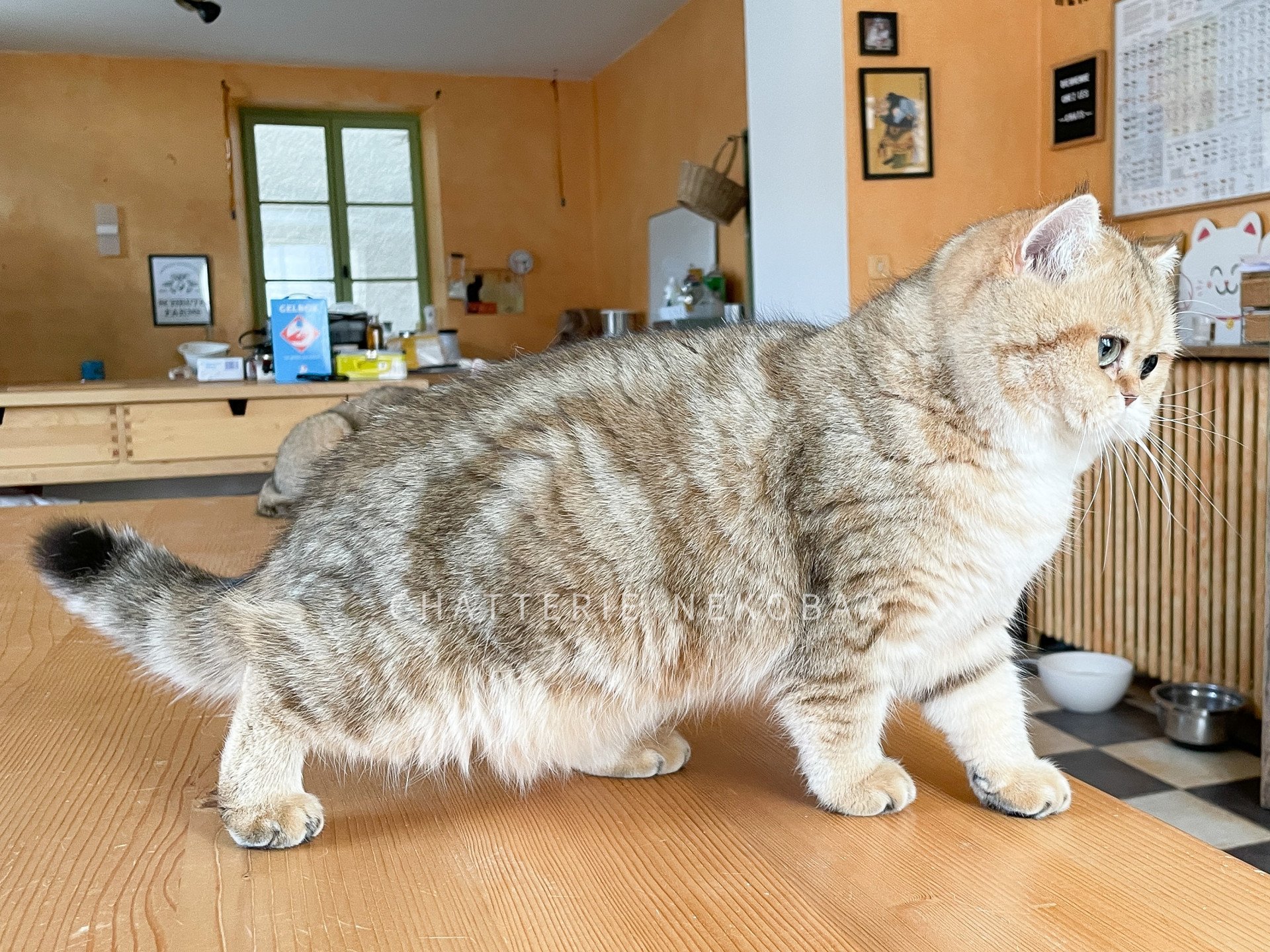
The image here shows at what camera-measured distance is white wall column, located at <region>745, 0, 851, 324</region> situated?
3.50 meters

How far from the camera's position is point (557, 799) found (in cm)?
77

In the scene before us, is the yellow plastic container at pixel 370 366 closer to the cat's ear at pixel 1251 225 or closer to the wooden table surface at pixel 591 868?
the cat's ear at pixel 1251 225

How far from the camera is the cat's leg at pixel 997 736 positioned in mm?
739

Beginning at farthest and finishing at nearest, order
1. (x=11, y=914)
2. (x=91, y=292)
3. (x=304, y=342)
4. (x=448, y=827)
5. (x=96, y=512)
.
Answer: (x=91, y=292) → (x=304, y=342) → (x=96, y=512) → (x=448, y=827) → (x=11, y=914)

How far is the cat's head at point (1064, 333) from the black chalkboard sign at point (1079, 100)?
301 cm

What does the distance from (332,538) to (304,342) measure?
3415 millimetres

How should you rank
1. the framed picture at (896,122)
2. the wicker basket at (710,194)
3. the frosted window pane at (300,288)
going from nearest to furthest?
the framed picture at (896,122)
the wicker basket at (710,194)
the frosted window pane at (300,288)

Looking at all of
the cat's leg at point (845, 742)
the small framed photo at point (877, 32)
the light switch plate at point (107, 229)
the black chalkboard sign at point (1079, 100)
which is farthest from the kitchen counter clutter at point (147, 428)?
the light switch plate at point (107, 229)

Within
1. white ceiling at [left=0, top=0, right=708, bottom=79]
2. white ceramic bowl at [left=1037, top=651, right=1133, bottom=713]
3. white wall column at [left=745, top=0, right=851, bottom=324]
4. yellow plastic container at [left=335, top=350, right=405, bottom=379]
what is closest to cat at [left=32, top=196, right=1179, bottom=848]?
white ceramic bowl at [left=1037, top=651, right=1133, bottom=713]

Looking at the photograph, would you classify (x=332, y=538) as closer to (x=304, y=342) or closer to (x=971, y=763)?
(x=971, y=763)

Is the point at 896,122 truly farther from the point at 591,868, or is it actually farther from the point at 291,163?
the point at 291,163

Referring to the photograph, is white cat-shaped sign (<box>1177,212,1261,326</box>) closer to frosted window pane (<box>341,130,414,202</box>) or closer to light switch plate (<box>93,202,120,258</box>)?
frosted window pane (<box>341,130,414,202</box>)

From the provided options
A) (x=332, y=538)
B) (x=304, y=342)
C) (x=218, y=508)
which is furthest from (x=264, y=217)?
(x=332, y=538)

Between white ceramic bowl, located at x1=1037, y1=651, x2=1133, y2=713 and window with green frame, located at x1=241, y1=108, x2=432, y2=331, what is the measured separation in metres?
5.90
